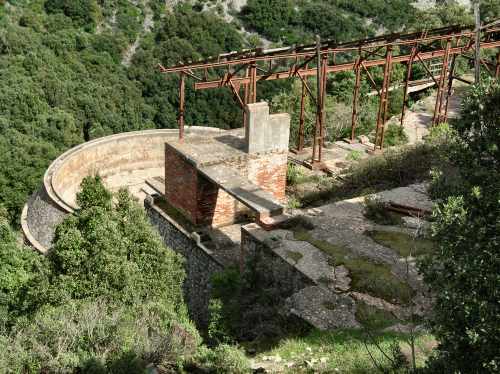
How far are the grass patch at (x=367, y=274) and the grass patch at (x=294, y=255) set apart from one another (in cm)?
55

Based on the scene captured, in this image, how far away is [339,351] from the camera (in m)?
8.62

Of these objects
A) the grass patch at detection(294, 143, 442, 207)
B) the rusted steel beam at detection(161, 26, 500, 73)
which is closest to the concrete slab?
the rusted steel beam at detection(161, 26, 500, 73)

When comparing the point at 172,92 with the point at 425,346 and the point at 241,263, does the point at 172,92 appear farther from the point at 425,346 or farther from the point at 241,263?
the point at 425,346

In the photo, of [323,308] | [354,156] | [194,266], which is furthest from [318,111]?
[323,308]

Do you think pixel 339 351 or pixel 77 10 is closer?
pixel 339 351

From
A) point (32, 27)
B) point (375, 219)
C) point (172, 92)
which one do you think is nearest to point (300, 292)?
point (375, 219)

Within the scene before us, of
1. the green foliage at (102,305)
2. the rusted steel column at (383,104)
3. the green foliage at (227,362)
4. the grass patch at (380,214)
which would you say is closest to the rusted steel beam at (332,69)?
the rusted steel column at (383,104)

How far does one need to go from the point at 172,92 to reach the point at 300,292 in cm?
3156

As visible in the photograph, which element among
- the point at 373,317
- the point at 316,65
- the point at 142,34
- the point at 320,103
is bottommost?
the point at 142,34

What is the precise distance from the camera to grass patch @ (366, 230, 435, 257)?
11.8 meters

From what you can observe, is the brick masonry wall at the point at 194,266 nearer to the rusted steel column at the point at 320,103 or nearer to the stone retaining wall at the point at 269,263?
the stone retaining wall at the point at 269,263

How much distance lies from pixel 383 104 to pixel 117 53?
3010cm

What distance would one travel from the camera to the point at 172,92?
40469mm

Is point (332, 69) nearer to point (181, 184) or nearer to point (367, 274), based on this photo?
point (181, 184)
